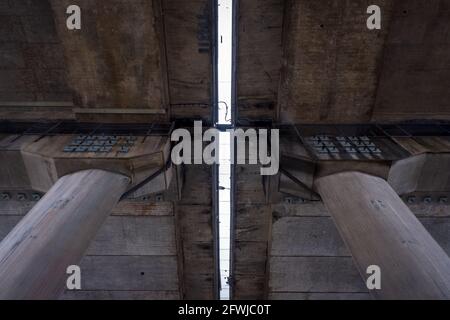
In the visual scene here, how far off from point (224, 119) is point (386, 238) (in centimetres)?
648

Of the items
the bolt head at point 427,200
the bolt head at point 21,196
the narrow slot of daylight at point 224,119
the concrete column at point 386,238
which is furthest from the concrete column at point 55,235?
the bolt head at point 427,200

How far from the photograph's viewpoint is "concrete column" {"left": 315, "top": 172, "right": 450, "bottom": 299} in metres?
5.02

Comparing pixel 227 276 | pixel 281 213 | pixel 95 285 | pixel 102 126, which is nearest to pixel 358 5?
pixel 281 213

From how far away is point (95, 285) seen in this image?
14297 mm

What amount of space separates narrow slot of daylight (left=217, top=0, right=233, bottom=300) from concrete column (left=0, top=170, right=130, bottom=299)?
158 inches

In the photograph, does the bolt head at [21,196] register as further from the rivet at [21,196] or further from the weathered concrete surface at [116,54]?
the weathered concrete surface at [116,54]

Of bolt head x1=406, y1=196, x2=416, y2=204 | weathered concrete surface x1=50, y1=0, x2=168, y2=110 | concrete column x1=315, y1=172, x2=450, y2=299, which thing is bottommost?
bolt head x1=406, y1=196, x2=416, y2=204

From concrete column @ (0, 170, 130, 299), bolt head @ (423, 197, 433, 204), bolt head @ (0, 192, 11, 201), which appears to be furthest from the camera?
bolt head @ (0, 192, 11, 201)

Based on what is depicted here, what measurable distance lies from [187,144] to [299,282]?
7.95 m

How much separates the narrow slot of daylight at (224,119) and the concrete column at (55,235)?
13.2 ft

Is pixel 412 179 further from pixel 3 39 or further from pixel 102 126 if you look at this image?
pixel 3 39

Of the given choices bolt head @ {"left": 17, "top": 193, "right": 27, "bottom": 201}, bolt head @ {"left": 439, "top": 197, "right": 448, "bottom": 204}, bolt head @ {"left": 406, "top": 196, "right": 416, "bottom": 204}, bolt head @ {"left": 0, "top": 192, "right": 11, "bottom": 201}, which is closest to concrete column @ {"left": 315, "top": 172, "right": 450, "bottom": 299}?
bolt head @ {"left": 406, "top": 196, "right": 416, "bottom": 204}

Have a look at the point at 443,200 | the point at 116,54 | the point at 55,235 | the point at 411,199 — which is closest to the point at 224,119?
the point at 116,54

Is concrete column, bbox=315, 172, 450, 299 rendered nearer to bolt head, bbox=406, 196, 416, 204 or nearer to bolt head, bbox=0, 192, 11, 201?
bolt head, bbox=406, 196, 416, 204
